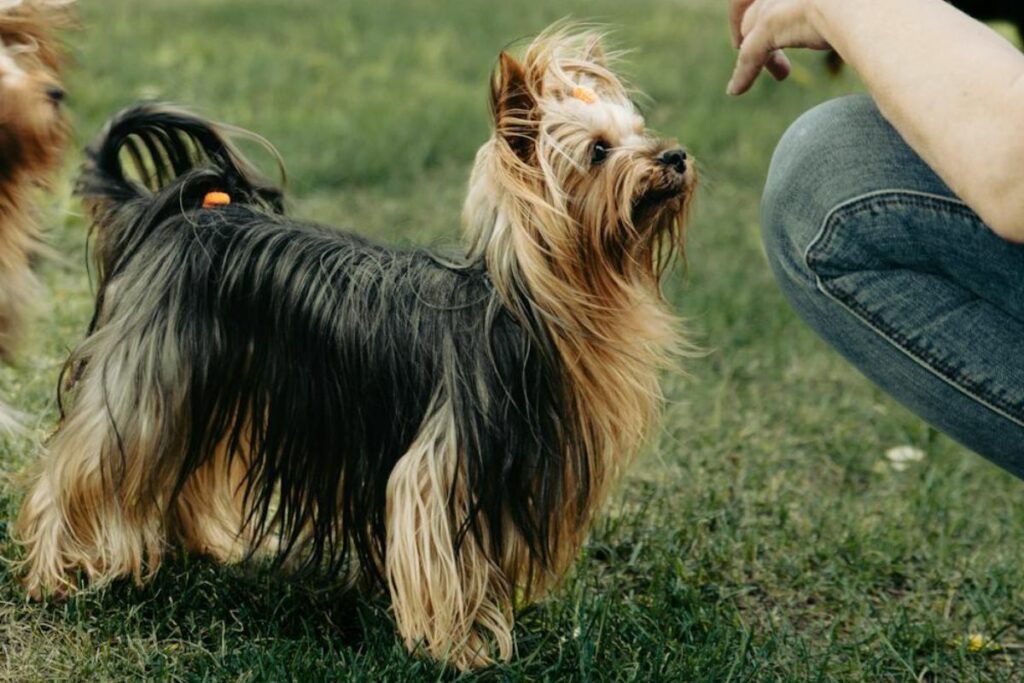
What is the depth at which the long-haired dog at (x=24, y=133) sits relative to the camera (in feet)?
8.29

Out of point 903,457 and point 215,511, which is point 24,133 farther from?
point 903,457

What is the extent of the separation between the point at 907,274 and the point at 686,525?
1176 mm

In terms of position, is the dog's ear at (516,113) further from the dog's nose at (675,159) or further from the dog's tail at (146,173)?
the dog's tail at (146,173)

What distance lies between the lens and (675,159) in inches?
98.6

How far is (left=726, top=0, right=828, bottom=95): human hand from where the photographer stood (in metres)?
2.28

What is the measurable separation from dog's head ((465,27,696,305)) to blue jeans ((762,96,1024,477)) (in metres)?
0.25

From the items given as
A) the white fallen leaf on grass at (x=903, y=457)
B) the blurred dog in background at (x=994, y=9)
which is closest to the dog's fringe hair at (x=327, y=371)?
the blurred dog in background at (x=994, y=9)

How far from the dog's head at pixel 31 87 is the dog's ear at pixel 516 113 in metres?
0.85

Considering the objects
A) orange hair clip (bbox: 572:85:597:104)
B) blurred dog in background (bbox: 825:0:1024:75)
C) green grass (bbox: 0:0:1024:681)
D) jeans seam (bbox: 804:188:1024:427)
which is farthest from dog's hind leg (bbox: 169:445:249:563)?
blurred dog in background (bbox: 825:0:1024:75)

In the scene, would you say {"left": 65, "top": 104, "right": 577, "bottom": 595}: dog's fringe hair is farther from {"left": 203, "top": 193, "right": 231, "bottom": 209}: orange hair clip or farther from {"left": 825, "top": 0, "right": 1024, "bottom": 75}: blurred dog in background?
{"left": 825, "top": 0, "right": 1024, "bottom": 75}: blurred dog in background

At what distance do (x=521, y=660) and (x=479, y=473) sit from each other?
426 millimetres

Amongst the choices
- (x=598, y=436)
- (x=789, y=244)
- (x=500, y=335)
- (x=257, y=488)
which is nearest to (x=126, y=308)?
(x=257, y=488)

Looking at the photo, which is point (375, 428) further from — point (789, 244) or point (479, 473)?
point (789, 244)

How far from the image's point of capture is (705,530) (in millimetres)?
3488
